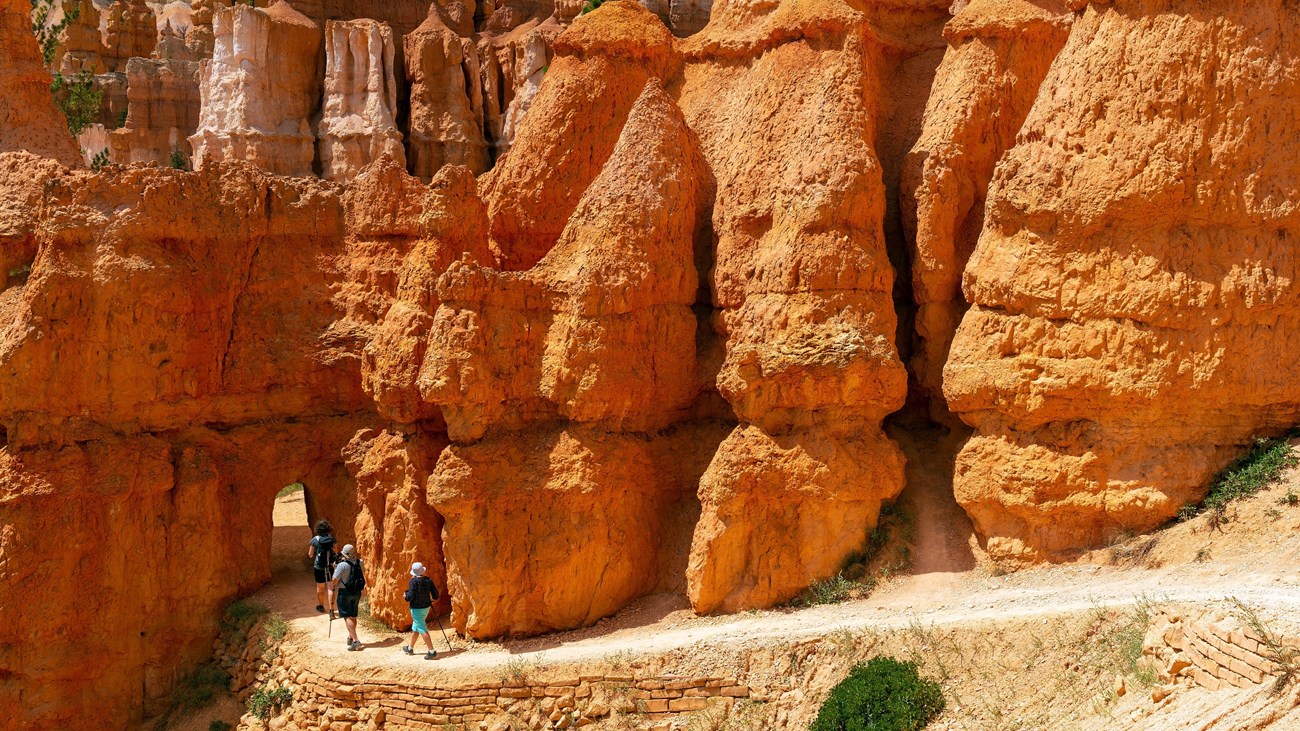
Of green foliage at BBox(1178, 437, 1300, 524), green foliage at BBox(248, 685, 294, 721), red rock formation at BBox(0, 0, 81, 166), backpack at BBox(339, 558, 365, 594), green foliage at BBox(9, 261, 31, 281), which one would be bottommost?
green foliage at BBox(248, 685, 294, 721)

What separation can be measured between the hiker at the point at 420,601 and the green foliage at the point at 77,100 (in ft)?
97.5

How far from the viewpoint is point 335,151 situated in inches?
1515

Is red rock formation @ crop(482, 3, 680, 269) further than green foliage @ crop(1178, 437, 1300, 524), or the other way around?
red rock formation @ crop(482, 3, 680, 269)

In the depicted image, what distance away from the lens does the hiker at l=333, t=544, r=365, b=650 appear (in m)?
16.9

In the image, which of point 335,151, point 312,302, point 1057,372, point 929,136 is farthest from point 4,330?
point 335,151

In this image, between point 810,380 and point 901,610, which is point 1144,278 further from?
point 901,610

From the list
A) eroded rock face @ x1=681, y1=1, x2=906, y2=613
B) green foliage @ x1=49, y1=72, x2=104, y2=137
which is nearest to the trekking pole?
eroded rock face @ x1=681, y1=1, x2=906, y2=613

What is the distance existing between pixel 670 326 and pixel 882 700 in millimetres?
6283

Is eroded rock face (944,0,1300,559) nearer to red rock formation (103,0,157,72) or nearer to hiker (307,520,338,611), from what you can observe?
hiker (307,520,338,611)

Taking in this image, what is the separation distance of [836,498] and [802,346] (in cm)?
195

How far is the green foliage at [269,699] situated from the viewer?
1723 cm

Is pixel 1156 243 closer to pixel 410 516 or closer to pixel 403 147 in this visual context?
pixel 410 516

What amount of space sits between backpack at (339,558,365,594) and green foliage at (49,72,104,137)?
28.6 meters

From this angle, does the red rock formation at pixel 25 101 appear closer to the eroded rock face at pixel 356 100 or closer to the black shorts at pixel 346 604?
the black shorts at pixel 346 604
